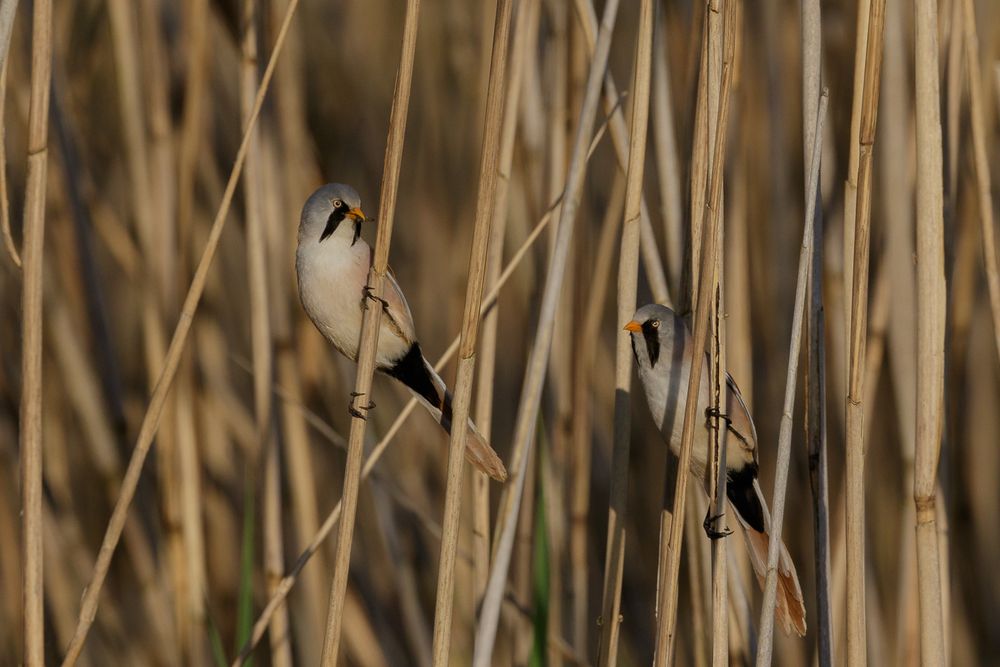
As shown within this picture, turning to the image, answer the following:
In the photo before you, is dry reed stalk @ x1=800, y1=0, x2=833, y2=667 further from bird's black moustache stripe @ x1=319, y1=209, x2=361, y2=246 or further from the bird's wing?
bird's black moustache stripe @ x1=319, y1=209, x2=361, y2=246

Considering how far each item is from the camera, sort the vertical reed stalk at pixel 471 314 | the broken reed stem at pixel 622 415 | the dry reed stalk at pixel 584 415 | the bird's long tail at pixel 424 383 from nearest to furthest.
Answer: the vertical reed stalk at pixel 471 314 → the broken reed stem at pixel 622 415 → the bird's long tail at pixel 424 383 → the dry reed stalk at pixel 584 415

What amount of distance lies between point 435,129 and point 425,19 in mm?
367

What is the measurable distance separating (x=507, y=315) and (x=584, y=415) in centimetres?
95

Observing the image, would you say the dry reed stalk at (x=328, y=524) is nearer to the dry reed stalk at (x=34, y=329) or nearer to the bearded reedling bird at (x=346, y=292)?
the bearded reedling bird at (x=346, y=292)

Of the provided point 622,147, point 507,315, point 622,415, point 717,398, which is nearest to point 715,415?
point 717,398

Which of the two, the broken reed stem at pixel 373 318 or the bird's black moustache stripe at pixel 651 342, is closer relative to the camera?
the broken reed stem at pixel 373 318

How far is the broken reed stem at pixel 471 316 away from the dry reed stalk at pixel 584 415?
25.9 inches

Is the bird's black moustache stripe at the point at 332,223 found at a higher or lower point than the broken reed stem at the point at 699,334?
higher

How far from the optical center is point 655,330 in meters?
1.66

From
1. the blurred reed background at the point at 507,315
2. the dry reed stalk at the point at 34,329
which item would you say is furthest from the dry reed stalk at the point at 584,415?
Result: the dry reed stalk at the point at 34,329

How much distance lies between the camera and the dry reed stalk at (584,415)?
1.97m

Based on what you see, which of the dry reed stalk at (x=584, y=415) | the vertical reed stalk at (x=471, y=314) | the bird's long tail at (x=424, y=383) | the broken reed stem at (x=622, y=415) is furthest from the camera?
the dry reed stalk at (x=584, y=415)

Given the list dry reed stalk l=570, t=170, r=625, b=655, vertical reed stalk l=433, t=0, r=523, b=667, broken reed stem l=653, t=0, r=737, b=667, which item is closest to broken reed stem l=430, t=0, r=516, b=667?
vertical reed stalk l=433, t=0, r=523, b=667

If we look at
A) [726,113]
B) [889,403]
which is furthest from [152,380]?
[889,403]
